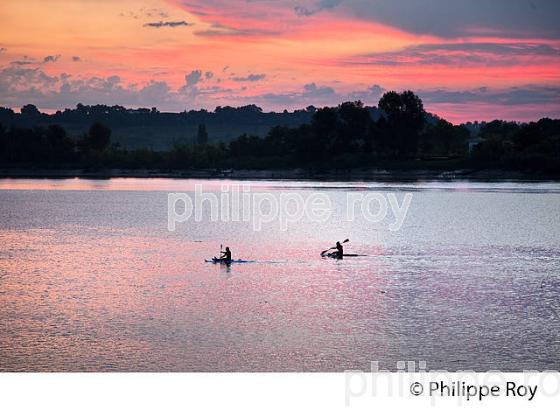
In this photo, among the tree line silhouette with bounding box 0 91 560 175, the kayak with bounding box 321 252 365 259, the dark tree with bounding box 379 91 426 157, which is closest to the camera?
the kayak with bounding box 321 252 365 259

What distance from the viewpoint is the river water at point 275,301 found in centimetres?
1989

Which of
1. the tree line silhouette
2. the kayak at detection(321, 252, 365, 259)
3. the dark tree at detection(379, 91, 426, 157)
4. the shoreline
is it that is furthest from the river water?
the shoreline

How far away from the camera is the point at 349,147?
15538cm

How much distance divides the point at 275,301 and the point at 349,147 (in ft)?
425

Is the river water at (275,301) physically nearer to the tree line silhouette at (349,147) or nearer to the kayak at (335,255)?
the kayak at (335,255)

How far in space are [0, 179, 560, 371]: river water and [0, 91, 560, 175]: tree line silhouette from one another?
239 feet

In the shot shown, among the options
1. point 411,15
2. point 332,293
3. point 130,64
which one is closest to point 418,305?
point 332,293

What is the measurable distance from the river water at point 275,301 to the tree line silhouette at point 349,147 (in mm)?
72770

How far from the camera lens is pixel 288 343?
69.6 ft

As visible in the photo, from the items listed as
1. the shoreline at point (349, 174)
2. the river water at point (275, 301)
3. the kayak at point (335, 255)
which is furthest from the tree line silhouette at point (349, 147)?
the kayak at point (335, 255)

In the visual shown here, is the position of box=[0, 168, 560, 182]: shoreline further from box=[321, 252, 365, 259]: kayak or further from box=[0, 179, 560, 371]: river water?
box=[321, 252, 365, 259]: kayak

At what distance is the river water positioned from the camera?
19891 mm
